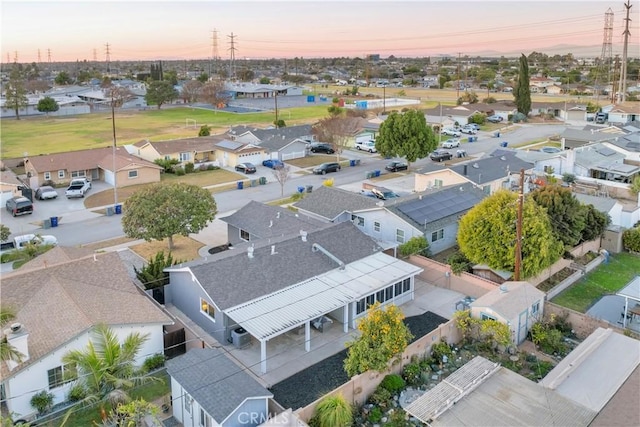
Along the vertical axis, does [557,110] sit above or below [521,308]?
above

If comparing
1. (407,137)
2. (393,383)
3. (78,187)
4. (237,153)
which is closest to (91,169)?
(78,187)

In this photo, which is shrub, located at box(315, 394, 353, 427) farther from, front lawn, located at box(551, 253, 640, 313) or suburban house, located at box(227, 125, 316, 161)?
suburban house, located at box(227, 125, 316, 161)

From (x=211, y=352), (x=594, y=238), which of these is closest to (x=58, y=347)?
(x=211, y=352)

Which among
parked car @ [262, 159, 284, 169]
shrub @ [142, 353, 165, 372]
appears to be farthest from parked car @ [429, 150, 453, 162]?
shrub @ [142, 353, 165, 372]

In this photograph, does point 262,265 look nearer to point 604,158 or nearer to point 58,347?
point 58,347

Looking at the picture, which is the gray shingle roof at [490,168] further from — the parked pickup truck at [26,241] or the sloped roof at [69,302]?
the parked pickup truck at [26,241]
